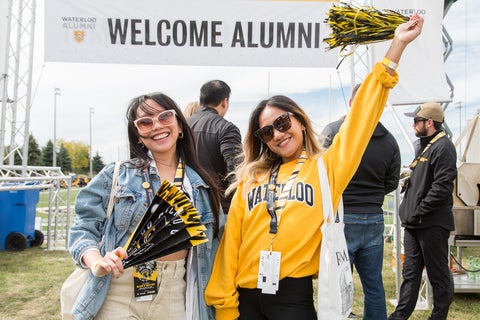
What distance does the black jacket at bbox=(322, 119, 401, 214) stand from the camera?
3588 millimetres

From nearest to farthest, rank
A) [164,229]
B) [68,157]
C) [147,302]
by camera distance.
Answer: [164,229]
[147,302]
[68,157]

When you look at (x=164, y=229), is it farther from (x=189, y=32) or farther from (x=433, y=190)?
(x=189, y=32)

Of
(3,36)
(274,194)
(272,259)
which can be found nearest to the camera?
(272,259)

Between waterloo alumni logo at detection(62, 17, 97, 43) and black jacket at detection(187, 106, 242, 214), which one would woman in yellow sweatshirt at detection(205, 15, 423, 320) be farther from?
waterloo alumni logo at detection(62, 17, 97, 43)

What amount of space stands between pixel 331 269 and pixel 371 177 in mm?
1981

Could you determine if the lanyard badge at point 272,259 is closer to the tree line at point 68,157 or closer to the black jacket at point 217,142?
the black jacket at point 217,142

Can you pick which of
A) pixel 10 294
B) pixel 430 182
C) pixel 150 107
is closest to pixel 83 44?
pixel 10 294

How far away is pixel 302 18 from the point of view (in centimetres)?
496

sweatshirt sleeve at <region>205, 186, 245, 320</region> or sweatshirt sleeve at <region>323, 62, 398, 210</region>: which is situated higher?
sweatshirt sleeve at <region>323, 62, 398, 210</region>

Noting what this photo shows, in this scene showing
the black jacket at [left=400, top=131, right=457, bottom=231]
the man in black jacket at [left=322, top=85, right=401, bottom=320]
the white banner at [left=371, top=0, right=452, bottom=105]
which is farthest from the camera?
the white banner at [left=371, top=0, right=452, bottom=105]

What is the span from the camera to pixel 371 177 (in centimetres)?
362

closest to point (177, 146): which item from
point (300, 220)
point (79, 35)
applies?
point (300, 220)

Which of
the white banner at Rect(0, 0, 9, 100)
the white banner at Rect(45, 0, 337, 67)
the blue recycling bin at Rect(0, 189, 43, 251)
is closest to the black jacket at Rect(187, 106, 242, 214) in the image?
the white banner at Rect(45, 0, 337, 67)

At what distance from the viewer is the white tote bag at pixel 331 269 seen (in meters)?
1.78
